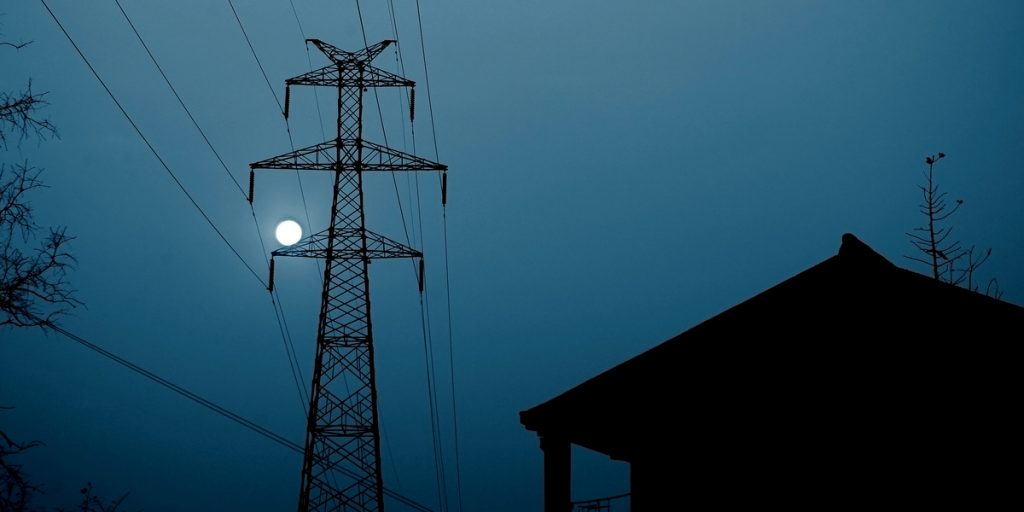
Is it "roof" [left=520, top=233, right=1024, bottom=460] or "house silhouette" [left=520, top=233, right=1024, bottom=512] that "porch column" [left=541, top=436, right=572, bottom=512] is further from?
"roof" [left=520, top=233, right=1024, bottom=460]

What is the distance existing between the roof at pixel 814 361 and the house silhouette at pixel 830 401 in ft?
0.04

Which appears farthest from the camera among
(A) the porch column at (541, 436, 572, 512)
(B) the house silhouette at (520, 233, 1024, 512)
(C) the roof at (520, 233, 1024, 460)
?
(A) the porch column at (541, 436, 572, 512)

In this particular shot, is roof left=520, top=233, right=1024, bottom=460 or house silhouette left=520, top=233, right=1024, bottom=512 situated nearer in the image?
house silhouette left=520, top=233, right=1024, bottom=512

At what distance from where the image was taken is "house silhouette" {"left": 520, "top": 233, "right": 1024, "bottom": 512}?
20.9ft

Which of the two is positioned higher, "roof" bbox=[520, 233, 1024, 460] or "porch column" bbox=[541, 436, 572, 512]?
"roof" bbox=[520, 233, 1024, 460]

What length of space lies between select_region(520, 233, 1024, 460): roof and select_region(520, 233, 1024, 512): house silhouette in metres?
0.01

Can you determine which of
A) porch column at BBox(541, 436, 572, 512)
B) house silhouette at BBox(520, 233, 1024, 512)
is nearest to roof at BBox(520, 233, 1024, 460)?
house silhouette at BBox(520, 233, 1024, 512)

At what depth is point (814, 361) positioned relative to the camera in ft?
22.7

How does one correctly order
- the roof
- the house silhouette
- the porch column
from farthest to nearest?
1. the porch column
2. the roof
3. the house silhouette

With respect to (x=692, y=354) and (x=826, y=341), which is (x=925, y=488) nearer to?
(x=826, y=341)

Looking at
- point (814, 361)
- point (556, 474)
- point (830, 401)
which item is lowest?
point (556, 474)

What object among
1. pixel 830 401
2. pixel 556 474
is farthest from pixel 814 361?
pixel 556 474

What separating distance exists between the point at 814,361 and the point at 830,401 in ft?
1.34

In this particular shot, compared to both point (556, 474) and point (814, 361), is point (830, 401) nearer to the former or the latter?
point (814, 361)
